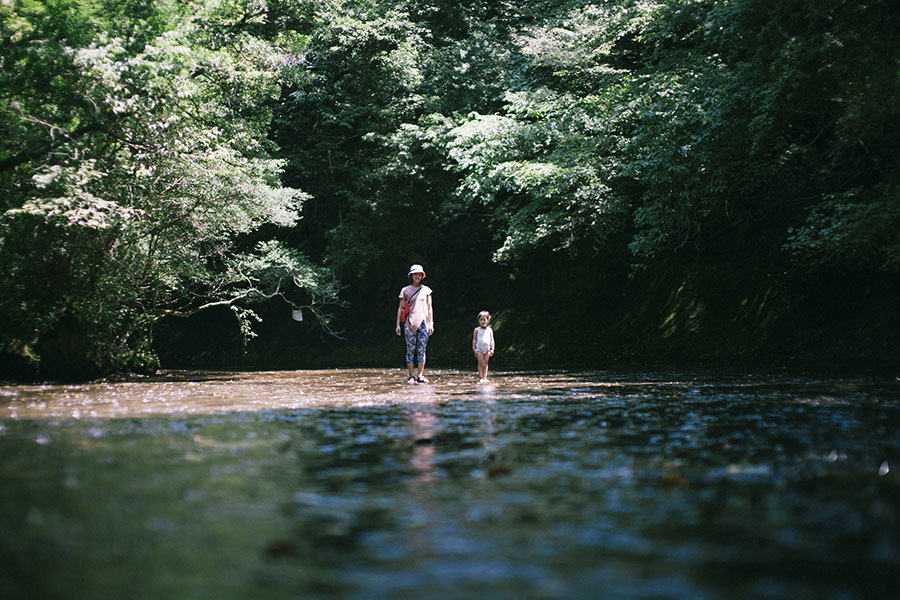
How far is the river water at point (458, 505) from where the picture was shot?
306cm

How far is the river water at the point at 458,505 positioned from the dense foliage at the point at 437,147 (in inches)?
361

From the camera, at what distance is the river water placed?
3.06 m

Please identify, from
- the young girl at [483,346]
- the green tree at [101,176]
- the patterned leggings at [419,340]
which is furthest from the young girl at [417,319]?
the green tree at [101,176]

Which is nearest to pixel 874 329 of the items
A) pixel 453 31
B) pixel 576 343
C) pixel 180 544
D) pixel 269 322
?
pixel 576 343

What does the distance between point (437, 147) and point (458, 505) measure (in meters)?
25.3

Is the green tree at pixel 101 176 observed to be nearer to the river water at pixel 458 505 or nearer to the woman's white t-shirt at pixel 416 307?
the woman's white t-shirt at pixel 416 307

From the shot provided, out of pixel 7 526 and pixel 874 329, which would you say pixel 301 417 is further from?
pixel 874 329

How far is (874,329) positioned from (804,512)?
1674cm

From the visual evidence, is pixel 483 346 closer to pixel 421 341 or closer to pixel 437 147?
pixel 421 341

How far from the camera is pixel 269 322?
36406 millimetres

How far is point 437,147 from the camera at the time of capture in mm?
28812

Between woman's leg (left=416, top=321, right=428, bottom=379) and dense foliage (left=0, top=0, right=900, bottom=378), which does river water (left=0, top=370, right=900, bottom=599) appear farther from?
dense foliage (left=0, top=0, right=900, bottom=378)

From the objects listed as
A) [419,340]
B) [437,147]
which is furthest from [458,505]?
[437,147]

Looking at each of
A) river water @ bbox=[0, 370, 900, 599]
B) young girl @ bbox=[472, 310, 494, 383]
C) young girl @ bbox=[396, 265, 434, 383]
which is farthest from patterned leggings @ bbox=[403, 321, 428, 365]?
river water @ bbox=[0, 370, 900, 599]
